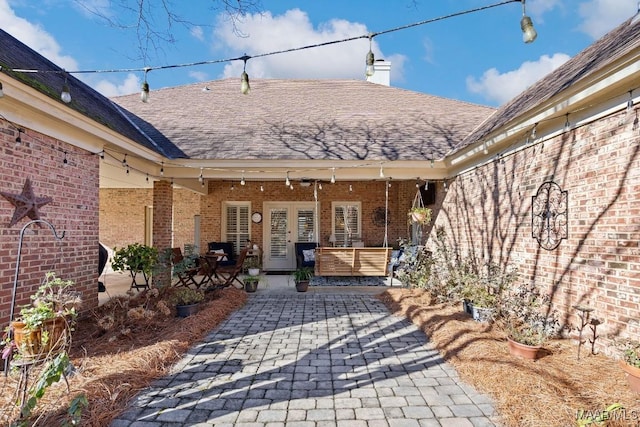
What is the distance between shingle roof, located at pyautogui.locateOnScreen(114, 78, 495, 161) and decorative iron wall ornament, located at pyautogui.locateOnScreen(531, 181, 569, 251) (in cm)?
279

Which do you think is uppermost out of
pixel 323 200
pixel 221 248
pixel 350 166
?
pixel 350 166

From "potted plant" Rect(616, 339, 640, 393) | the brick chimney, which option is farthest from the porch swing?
the brick chimney

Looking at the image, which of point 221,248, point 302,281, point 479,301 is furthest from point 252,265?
point 479,301

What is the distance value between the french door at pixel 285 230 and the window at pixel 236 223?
598 mm

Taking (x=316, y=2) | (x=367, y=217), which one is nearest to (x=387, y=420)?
(x=316, y=2)

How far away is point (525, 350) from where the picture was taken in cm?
337

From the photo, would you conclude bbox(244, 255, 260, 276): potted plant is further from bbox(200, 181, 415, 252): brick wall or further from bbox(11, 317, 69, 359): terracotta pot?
bbox(11, 317, 69, 359): terracotta pot

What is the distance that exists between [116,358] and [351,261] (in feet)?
15.8

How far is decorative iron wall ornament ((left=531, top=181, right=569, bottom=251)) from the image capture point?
12.9 ft

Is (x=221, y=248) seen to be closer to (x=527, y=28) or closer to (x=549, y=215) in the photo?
(x=549, y=215)

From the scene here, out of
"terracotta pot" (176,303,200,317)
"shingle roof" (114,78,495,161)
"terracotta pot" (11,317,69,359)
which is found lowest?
"terracotta pot" (176,303,200,317)

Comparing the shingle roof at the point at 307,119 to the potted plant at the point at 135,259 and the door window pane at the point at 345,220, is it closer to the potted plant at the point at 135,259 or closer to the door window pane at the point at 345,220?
the potted plant at the point at 135,259

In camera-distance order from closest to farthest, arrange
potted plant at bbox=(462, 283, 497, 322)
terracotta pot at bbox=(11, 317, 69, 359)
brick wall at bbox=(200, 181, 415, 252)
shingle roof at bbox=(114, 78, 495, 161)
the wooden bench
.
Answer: terracotta pot at bbox=(11, 317, 69, 359) → potted plant at bbox=(462, 283, 497, 322) → shingle roof at bbox=(114, 78, 495, 161) → the wooden bench → brick wall at bbox=(200, 181, 415, 252)

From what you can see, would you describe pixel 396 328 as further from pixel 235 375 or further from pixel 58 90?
pixel 58 90
